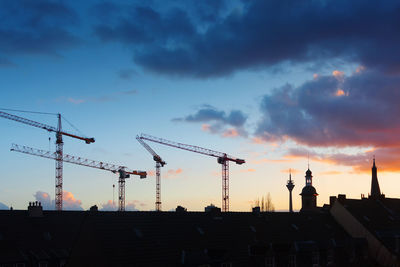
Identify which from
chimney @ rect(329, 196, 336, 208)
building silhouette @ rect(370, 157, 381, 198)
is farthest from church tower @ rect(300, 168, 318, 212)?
building silhouette @ rect(370, 157, 381, 198)

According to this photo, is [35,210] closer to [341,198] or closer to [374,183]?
[341,198]

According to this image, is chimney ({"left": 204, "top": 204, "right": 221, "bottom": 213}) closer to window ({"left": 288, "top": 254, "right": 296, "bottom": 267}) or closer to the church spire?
window ({"left": 288, "top": 254, "right": 296, "bottom": 267})

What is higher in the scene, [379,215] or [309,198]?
[309,198]

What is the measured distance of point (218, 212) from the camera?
2416 inches

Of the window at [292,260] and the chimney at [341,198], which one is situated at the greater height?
the chimney at [341,198]

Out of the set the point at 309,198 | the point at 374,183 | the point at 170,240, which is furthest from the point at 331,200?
the point at 374,183

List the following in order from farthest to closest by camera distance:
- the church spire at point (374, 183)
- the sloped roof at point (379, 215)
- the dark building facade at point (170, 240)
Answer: the church spire at point (374, 183) < the sloped roof at point (379, 215) < the dark building facade at point (170, 240)

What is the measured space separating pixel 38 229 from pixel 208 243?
712 inches

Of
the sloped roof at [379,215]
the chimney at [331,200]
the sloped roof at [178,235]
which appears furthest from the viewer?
the chimney at [331,200]

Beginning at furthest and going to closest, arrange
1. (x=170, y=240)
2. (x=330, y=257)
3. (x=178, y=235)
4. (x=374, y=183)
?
(x=374, y=183) → (x=330, y=257) → (x=178, y=235) → (x=170, y=240)

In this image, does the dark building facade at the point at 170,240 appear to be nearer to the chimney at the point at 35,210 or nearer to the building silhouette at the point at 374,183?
the chimney at the point at 35,210

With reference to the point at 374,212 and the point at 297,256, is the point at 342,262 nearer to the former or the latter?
the point at 297,256

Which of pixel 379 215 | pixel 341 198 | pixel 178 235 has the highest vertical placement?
pixel 341 198

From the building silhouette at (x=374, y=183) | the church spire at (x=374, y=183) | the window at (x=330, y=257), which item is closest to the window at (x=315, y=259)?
the window at (x=330, y=257)
